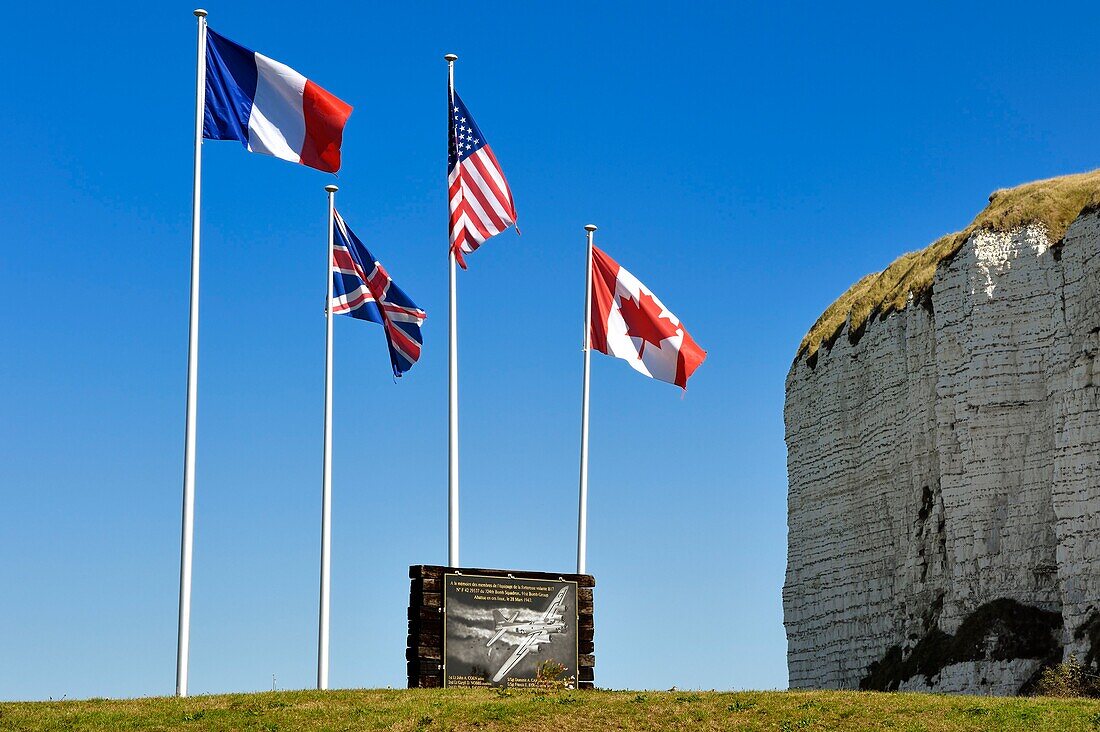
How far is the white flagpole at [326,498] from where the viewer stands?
1256 inches

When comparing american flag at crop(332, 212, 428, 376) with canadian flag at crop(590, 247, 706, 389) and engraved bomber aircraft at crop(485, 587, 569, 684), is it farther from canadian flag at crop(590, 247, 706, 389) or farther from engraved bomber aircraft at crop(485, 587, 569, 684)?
engraved bomber aircraft at crop(485, 587, 569, 684)

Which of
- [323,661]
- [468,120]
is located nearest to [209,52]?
[468,120]

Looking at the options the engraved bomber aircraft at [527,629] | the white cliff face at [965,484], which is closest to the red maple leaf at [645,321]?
the engraved bomber aircraft at [527,629]

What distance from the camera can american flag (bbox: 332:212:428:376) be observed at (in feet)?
116

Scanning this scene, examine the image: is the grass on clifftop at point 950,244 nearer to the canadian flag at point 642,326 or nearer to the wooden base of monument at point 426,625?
the canadian flag at point 642,326

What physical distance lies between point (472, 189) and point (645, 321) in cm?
515

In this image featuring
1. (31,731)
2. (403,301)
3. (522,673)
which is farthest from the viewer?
(403,301)

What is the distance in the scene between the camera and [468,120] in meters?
34.3

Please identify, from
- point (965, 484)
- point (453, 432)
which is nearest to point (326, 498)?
point (453, 432)

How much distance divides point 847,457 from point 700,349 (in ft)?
96.0

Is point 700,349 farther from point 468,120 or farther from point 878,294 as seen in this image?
point 878,294

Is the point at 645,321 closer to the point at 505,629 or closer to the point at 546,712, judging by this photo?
the point at 505,629

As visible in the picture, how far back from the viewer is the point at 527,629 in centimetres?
3014

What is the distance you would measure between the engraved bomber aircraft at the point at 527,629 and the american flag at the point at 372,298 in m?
8.04
